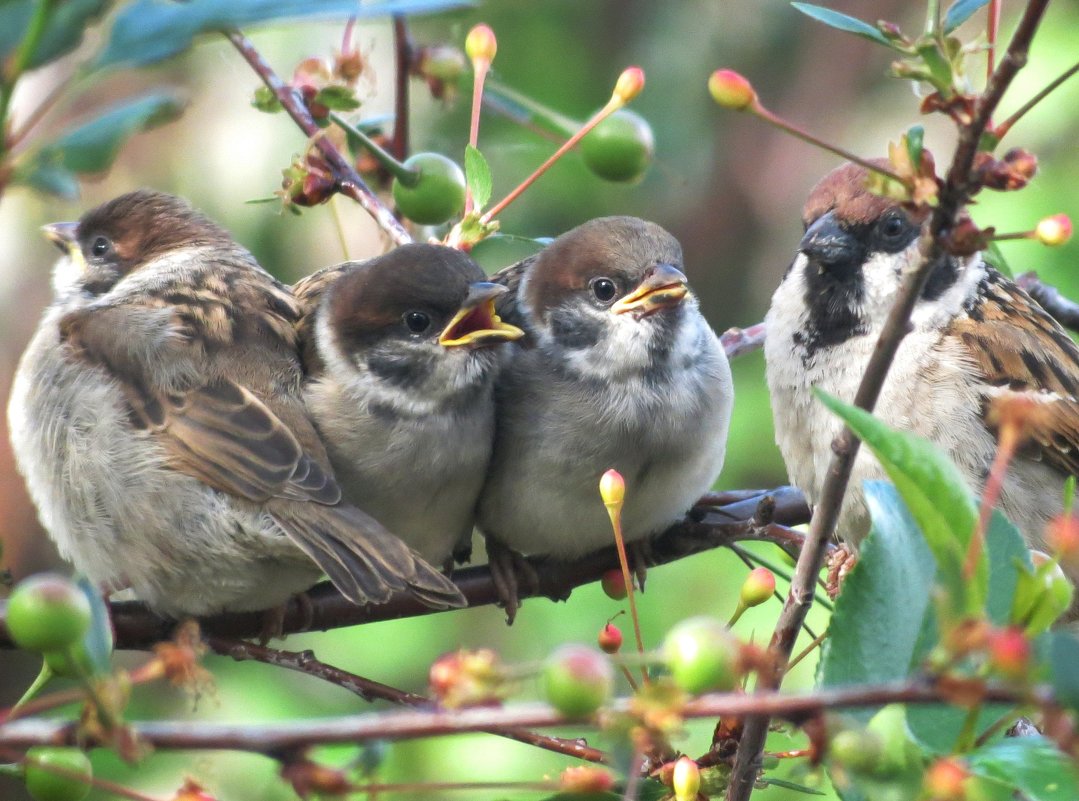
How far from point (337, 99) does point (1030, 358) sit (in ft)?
4.01

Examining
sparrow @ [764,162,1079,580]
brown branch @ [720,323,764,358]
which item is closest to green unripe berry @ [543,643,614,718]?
sparrow @ [764,162,1079,580]

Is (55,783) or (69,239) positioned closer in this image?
(55,783)

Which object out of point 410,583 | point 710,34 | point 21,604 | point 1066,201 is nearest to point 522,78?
point 710,34

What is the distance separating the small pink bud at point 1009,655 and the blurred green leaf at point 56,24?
534 mm

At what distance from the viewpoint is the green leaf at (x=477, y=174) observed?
1.67 metres

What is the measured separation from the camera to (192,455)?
1.70m

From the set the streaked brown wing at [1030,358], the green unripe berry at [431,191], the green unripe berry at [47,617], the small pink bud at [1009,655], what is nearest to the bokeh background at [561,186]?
the green unripe berry at [431,191]

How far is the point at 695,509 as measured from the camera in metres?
2.01

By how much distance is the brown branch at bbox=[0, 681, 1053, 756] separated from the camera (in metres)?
0.63

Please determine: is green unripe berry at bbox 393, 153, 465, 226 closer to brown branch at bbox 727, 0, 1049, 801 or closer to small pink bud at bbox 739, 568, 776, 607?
small pink bud at bbox 739, 568, 776, 607

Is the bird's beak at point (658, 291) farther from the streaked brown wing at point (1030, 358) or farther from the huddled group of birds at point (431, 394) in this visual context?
the streaked brown wing at point (1030, 358)

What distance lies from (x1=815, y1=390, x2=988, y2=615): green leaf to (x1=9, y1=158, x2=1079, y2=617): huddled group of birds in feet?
2.29

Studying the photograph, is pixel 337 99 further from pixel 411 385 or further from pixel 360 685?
pixel 360 685

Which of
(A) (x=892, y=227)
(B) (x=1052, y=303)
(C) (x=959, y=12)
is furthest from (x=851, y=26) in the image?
(B) (x=1052, y=303)
